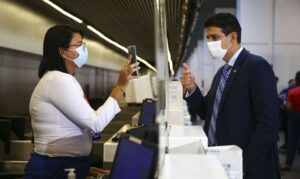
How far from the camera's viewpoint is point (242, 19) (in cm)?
799

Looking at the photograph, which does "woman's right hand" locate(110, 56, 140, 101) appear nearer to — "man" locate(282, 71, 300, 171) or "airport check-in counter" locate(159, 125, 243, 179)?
"airport check-in counter" locate(159, 125, 243, 179)

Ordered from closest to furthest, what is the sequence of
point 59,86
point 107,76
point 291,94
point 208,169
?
point 208,169
point 59,86
point 291,94
point 107,76

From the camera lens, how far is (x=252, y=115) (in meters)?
2.33

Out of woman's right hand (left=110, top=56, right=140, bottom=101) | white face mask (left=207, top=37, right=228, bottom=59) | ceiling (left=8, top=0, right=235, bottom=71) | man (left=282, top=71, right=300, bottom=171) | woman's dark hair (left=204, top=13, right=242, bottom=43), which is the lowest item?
man (left=282, top=71, right=300, bottom=171)

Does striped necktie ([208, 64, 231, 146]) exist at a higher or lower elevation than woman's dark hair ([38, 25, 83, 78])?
lower

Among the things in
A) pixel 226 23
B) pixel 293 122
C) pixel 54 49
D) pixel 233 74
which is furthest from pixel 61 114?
pixel 293 122

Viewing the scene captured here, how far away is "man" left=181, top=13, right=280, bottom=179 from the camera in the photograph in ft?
7.18

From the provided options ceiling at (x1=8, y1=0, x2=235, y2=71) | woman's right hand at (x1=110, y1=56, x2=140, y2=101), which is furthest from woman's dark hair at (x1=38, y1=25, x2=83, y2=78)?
ceiling at (x1=8, y1=0, x2=235, y2=71)

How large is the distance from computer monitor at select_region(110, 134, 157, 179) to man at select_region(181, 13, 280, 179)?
0.92m

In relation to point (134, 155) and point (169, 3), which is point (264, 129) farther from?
point (169, 3)

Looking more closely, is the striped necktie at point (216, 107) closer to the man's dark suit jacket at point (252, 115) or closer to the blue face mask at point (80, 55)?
the man's dark suit jacket at point (252, 115)

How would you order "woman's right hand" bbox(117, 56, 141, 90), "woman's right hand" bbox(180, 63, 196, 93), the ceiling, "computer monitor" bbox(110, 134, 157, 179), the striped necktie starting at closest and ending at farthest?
"computer monitor" bbox(110, 134, 157, 179), "woman's right hand" bbox(117, 56, 141, 90), the striped necktie, "woman's right hand" bbox(180, 63, 196, 93), the ceiling

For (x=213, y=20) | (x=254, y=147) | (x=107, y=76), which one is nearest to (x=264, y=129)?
(x=254, y=147)

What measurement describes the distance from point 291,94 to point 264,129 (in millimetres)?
4994
